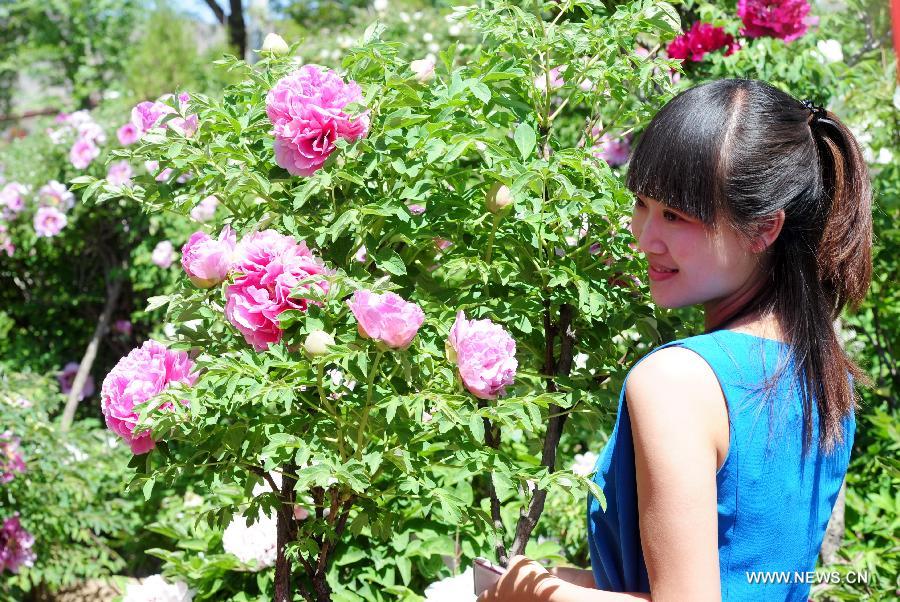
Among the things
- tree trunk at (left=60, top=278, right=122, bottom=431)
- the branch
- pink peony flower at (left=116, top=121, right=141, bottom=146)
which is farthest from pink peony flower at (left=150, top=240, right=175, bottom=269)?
the branch

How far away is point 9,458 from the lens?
327 cm

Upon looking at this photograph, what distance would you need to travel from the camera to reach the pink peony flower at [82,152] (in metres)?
4.33

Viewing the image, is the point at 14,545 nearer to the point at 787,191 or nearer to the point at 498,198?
the point at 498,198

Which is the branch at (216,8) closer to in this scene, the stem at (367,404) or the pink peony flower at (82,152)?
the pink peony flower at (82,152)

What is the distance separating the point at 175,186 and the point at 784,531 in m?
1.26

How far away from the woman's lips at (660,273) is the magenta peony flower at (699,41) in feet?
5.88

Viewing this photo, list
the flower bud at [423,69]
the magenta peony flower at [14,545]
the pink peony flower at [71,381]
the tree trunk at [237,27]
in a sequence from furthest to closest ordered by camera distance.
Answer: the tree trunk at [237,27] → the pink peony flower at [71,381] → the magenta peony flower at [14,545] → the flower bud at [423,69]

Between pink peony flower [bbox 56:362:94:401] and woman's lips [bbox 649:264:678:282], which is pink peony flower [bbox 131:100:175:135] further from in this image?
pink peony flower [bbox 56:362:94:401]

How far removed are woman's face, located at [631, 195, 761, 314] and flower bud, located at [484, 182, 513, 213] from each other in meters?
0.31

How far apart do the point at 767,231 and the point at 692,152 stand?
138mm

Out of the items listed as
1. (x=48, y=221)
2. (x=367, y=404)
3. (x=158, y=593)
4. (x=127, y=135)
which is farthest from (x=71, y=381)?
(x=367, y=404)

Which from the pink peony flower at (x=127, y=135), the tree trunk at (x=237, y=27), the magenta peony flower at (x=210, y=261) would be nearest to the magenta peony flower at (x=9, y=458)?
the pink peony flower at (x=127, y=135)

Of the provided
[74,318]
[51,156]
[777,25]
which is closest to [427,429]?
[777,25]

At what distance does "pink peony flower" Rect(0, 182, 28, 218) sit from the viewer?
451 cm
